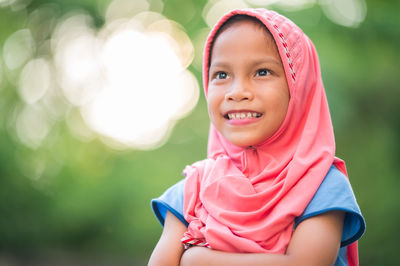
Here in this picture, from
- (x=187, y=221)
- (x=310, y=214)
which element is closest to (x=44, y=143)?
(x=187, y=221)

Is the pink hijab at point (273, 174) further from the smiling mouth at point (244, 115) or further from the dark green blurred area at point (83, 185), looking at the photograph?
the dark green blurred area at point (83, 185)

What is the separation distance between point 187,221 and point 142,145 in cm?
362

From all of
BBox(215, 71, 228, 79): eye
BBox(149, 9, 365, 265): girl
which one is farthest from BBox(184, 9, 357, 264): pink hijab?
BBox(215, 71, 228, 79): eye

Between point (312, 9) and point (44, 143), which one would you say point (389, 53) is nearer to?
point (312, 9)

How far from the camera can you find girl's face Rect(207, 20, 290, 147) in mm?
1396

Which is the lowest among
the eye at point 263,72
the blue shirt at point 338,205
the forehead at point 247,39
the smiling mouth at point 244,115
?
the blue shirt at point 338,205

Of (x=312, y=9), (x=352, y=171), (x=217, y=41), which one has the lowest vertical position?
(x=352, y=171)

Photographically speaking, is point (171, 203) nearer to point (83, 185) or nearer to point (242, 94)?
point (242, 94)

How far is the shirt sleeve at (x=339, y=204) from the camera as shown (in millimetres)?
1252

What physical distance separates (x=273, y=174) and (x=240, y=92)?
0.29 metres

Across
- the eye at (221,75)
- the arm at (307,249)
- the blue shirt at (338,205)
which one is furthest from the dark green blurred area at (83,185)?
the arm at (307,249)

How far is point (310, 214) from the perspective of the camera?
1.26 metres

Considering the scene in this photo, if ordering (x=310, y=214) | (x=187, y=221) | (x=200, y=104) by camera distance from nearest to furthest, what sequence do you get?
(x=310, y=214)
(x=187, y=221)
(x=200, y=104)

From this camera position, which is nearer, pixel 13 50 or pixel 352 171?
pixel 352 171
